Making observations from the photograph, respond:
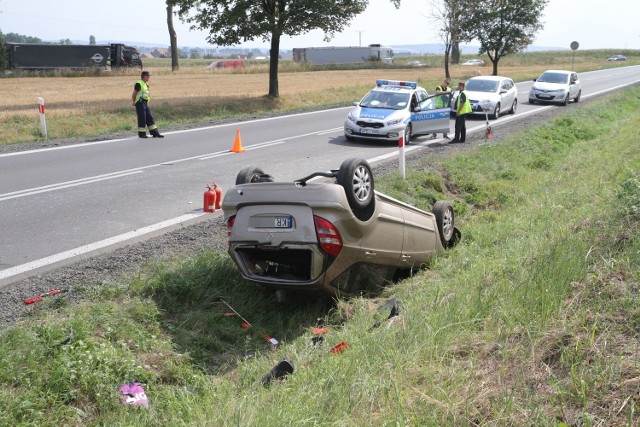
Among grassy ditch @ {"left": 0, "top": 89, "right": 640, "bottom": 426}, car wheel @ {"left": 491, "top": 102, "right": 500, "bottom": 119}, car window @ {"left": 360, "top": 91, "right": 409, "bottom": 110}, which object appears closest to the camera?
grassy ditch @ {"left": 0, "top": 89, "right": 640, "bottom": 426}

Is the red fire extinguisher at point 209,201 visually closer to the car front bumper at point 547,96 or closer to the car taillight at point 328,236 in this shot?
the car taillight at point 328,236

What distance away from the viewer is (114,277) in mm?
7184

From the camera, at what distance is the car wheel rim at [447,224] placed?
9.16m

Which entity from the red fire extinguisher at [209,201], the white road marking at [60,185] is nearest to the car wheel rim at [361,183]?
the red fire extinguisher at [209,201]

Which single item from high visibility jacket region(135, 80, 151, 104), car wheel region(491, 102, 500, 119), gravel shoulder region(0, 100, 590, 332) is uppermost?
high visibility jacket region(135, 80, 151, 104)

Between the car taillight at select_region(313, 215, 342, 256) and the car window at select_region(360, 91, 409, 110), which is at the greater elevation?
the car window at select_region(360, 91, 409, 110)

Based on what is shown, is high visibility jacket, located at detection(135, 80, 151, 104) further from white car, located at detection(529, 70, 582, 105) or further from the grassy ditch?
white car, located at detection(529, 70, 582, 105)

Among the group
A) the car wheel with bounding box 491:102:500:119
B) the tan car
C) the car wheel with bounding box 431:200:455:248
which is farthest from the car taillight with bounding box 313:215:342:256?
the car wheel with bounding box 491:102:500:119

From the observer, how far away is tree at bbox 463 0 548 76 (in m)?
52.7

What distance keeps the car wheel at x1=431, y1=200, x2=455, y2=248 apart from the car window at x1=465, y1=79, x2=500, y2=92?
19158 millimetres

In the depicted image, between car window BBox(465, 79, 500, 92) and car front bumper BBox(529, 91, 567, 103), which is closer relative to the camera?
car window BBox(465, 79, 500, 92)

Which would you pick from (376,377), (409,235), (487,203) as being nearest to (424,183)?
(487,203)

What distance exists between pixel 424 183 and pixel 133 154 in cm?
685

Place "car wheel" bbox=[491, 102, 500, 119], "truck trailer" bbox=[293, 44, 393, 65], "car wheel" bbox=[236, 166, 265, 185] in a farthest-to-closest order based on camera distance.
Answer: "truck trailer" bbox=[293, 44, 393, 65]
"car wheel" bbox=[491, 102, 500, 119]
"car wheel" bbox=[236, 166, 265, 185]
